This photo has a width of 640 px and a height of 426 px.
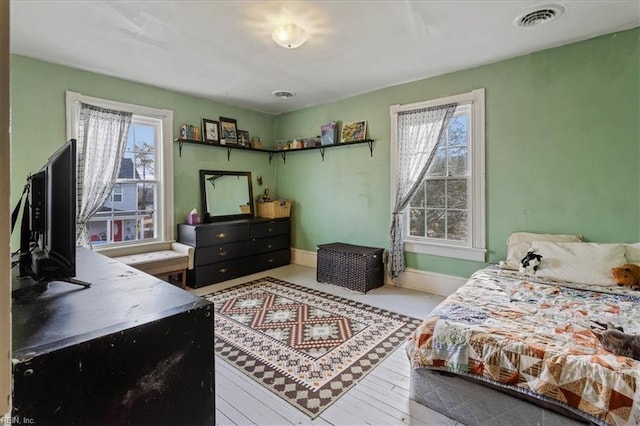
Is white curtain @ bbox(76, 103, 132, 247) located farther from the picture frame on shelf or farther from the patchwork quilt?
the patchwork quilt

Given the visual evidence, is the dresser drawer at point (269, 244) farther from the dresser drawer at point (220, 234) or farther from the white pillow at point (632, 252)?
the white pillow at point (632, 252)

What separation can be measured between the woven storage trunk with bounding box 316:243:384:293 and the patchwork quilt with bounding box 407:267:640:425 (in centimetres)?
143

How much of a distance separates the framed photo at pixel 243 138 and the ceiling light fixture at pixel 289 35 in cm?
230

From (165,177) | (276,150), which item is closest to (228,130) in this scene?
(276,150)

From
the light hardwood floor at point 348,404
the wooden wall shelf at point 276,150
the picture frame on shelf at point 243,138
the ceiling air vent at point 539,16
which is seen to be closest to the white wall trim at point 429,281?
the light hardwood floor at point 348,404

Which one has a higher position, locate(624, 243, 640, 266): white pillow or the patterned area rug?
locate(624, 243, 640, 266): white pillow

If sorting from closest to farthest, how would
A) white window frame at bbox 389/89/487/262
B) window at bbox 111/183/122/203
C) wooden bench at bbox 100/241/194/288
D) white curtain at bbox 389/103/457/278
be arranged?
white window frame at bbox 389/89/487/262 < wooden bench at bbox 100/241/194/288 < white curtain at bbox 389/103/457/278 < window at bbox 111/183/122/203

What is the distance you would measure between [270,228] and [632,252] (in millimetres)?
3852

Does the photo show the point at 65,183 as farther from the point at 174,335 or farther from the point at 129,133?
the point at 129,133

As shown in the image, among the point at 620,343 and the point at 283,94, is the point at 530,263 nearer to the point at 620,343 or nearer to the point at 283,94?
the point at 620,343

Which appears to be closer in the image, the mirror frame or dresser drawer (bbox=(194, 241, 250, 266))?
dresser drawer (bbox=(194, 241, 250, 266))

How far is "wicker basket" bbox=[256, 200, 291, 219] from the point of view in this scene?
480 centimetres

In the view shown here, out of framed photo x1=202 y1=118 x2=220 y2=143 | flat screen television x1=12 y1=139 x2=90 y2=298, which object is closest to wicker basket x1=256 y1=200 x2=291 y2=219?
framed photo x1=202 y1=118 x2=220 y2=143

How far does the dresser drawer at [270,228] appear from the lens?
4473mm
